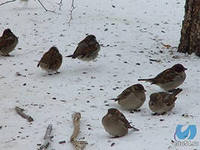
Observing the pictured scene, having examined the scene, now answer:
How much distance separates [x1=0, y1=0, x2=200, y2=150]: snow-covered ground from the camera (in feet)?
19.9

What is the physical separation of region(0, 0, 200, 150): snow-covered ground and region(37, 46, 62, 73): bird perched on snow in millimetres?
144

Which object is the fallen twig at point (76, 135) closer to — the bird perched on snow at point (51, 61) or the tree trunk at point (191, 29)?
the bird perched on snow at point (51, 61)

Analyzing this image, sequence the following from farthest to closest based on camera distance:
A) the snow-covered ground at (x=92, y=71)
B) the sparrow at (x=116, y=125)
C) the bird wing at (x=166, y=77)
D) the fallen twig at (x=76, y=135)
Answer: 1. the bird wing at (x=166, y=77)
2. the snow-covered ground at (x=92, y=71)
3. the sparrow at (x=116, y=125)
4. the fallen twig at (x=76, y=135)

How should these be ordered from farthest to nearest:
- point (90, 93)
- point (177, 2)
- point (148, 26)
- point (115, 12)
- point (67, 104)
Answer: point (177, 2), point (115, 12), point (148, 26), point (90, 93), point (67, 104)

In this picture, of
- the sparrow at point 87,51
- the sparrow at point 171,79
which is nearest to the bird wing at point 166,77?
the sparrow at point 171,79

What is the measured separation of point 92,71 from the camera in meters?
8.79

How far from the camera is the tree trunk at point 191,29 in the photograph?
9.33 metres

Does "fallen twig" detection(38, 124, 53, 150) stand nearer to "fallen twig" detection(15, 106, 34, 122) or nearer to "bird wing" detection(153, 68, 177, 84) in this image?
"fallen twig" detection(15, 106, 34, 122)

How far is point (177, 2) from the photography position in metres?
13.2

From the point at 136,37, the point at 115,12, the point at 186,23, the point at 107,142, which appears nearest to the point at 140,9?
the point at 115,12

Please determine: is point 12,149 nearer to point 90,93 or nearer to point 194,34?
point 90,93

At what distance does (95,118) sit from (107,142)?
900 mm

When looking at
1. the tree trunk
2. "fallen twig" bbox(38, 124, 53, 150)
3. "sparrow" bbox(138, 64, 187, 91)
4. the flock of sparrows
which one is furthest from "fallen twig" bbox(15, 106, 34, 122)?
the tree trunk

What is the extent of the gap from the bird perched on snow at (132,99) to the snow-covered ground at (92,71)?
0.37 ft
